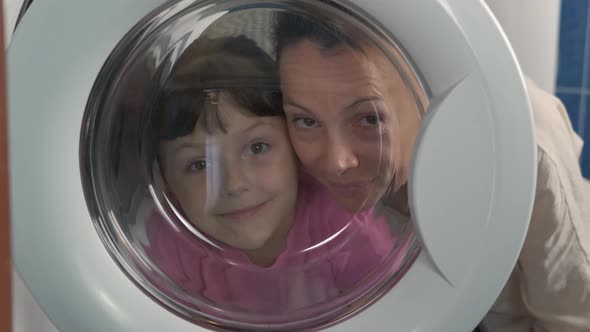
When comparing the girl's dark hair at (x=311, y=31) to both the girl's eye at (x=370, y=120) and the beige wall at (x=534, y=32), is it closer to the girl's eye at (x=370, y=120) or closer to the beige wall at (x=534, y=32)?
the girl's eye at (x=370, y=120)

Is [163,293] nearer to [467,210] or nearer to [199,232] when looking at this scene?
[199,232]

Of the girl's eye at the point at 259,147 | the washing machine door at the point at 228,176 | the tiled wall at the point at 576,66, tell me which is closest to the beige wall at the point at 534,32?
the tiled wall at the point at 576,66

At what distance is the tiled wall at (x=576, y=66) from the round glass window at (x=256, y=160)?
421 millimetres

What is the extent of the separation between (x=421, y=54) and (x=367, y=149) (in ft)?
0.38

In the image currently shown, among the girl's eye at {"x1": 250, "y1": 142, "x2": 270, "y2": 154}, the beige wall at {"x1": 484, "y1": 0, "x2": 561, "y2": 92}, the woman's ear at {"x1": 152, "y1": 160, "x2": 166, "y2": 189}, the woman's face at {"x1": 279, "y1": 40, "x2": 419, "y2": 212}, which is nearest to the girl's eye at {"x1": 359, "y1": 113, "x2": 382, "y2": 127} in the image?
the woman's face at {"x1": 279, "y1": 40, "x2": 419, "y2": 212}

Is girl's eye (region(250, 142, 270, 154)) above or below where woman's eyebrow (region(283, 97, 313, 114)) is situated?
below

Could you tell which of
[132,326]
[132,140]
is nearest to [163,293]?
[132,326]

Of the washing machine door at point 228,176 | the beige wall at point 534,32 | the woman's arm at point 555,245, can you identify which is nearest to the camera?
the washing machine door at point 228,176

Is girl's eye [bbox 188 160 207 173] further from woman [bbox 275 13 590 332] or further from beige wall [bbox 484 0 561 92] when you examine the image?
beige wall [bbox 484 0 561 92]

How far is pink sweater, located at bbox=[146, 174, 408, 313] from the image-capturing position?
66 cm

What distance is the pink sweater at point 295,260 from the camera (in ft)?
2.18

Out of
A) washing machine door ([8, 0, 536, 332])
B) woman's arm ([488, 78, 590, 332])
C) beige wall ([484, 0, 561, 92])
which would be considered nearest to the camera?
washing machine door ([8, 0, 536, 332])

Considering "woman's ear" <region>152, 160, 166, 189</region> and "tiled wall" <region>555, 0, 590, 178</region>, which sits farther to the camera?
"tiled wall" <region>555, 0, 590, 178</region>

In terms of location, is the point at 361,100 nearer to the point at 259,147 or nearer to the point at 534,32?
the point at 259,147
